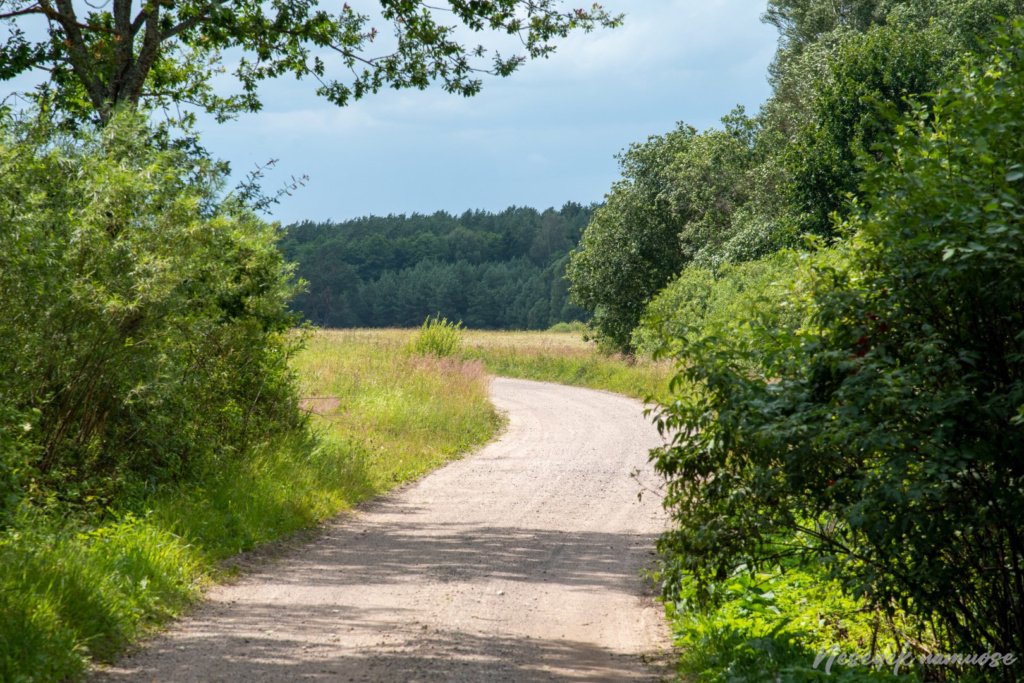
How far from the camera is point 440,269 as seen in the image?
12744cm

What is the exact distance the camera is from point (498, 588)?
31.4 ft

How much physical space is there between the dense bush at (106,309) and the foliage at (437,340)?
19.0 metres

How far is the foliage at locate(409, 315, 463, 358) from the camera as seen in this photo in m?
32.4

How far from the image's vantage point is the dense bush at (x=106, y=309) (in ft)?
30.8

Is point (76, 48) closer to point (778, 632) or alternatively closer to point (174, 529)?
point (174, 529)

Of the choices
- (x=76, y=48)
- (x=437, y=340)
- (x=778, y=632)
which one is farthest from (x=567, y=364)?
(x=778, y=632)

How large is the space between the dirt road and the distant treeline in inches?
3710

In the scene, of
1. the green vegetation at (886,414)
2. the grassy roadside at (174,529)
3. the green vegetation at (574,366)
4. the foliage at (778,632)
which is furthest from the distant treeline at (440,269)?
the green vegetation at (886,414)

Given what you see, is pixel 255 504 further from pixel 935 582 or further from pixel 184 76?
pixel 184 76

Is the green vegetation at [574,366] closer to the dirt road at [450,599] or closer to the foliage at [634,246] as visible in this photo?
the foliage at [634,246]

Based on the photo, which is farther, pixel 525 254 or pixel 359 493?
pixel 525 254

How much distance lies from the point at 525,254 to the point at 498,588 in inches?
5169

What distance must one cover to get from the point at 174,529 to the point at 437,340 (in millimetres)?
22319

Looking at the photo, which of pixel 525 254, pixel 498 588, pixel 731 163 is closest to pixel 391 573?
pixel 498 588
